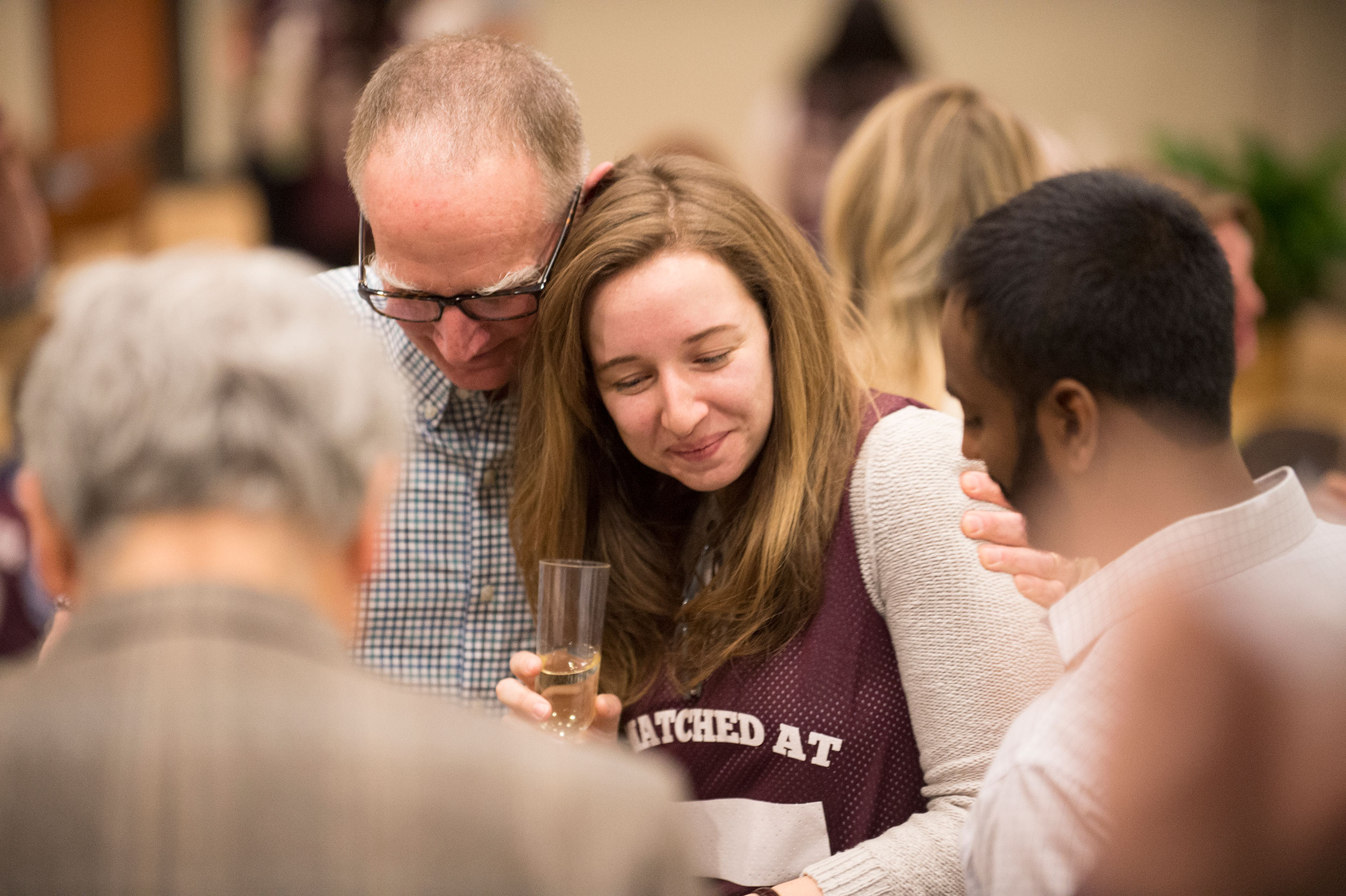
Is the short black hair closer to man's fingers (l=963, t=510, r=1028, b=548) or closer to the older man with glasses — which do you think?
man's fingers (l=963, t=510, r=1028, b=548)

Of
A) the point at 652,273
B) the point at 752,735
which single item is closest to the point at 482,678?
the point at 752,735

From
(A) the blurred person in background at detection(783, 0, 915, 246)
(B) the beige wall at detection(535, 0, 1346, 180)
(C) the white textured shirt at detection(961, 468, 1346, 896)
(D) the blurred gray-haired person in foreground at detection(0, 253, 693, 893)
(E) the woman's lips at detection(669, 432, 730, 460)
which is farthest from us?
(B) the beige wall at detection(535, 0, 1346, 180)

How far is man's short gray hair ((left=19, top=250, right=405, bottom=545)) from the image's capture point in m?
0.91

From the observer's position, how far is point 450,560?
6.33 ft

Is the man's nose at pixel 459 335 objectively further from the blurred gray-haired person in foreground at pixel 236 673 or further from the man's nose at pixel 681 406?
the blurred gray-haired person in foreground at pixel 236 673

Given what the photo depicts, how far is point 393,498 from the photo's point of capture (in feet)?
6.31

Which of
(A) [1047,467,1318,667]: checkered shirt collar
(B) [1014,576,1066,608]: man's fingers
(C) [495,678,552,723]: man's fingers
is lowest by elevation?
(C) [495,678,552,723]: man's fingers

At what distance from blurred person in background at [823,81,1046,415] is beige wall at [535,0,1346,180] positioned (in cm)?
485

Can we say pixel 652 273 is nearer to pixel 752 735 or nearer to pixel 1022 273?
pixel 1022 273

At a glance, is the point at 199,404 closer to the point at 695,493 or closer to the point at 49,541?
the point at 49,541

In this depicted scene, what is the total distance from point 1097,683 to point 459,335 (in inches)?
40.2

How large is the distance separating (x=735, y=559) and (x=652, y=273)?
426 millimetres

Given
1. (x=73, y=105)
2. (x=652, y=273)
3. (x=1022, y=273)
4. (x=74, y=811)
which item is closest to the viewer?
(x=74, y=811)

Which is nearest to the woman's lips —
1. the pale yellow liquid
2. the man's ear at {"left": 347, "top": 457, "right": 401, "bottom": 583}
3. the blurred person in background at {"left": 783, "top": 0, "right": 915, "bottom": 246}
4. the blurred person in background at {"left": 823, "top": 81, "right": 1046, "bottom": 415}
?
the pale yellow liquid
